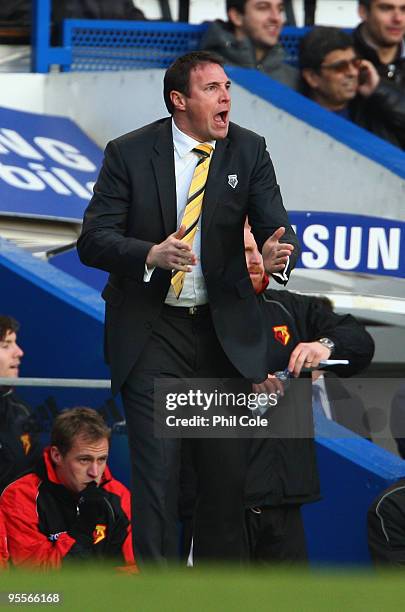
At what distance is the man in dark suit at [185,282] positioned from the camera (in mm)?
5234

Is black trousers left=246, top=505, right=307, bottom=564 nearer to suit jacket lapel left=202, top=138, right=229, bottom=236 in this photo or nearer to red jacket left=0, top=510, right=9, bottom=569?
red jacket left=0, top=510, right=9, bottom=569

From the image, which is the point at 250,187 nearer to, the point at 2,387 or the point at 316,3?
the point at 2,387

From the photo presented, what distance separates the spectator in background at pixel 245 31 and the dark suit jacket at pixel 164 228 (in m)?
4.77

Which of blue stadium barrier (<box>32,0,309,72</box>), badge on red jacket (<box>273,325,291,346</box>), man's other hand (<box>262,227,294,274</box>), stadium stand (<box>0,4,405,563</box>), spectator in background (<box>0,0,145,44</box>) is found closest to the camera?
man's other hand (<box>262,227,294,274</box>)

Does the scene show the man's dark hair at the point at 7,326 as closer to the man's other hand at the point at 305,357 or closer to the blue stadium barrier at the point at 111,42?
the man's other hand at the point at 305,357

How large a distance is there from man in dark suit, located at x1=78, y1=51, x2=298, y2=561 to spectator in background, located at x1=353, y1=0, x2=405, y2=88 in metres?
4.96

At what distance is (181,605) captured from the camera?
443 centimetres

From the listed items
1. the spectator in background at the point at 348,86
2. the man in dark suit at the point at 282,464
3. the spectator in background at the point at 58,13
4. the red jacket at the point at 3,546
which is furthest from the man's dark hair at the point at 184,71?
the spectator in background at the point at 58,13

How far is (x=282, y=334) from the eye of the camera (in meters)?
6.18

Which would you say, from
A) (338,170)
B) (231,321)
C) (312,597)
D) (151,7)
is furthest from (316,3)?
(312,597)

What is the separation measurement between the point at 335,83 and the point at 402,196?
918 millimetres

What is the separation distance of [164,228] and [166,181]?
0.16 metres

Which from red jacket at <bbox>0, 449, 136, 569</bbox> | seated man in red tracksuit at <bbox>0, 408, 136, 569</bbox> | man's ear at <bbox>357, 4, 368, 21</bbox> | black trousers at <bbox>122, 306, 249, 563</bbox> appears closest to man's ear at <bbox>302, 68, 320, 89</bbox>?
man's ear at <bbox>357, 4, 368, 21</bbox>

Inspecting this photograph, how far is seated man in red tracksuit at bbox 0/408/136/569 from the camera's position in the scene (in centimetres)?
593
